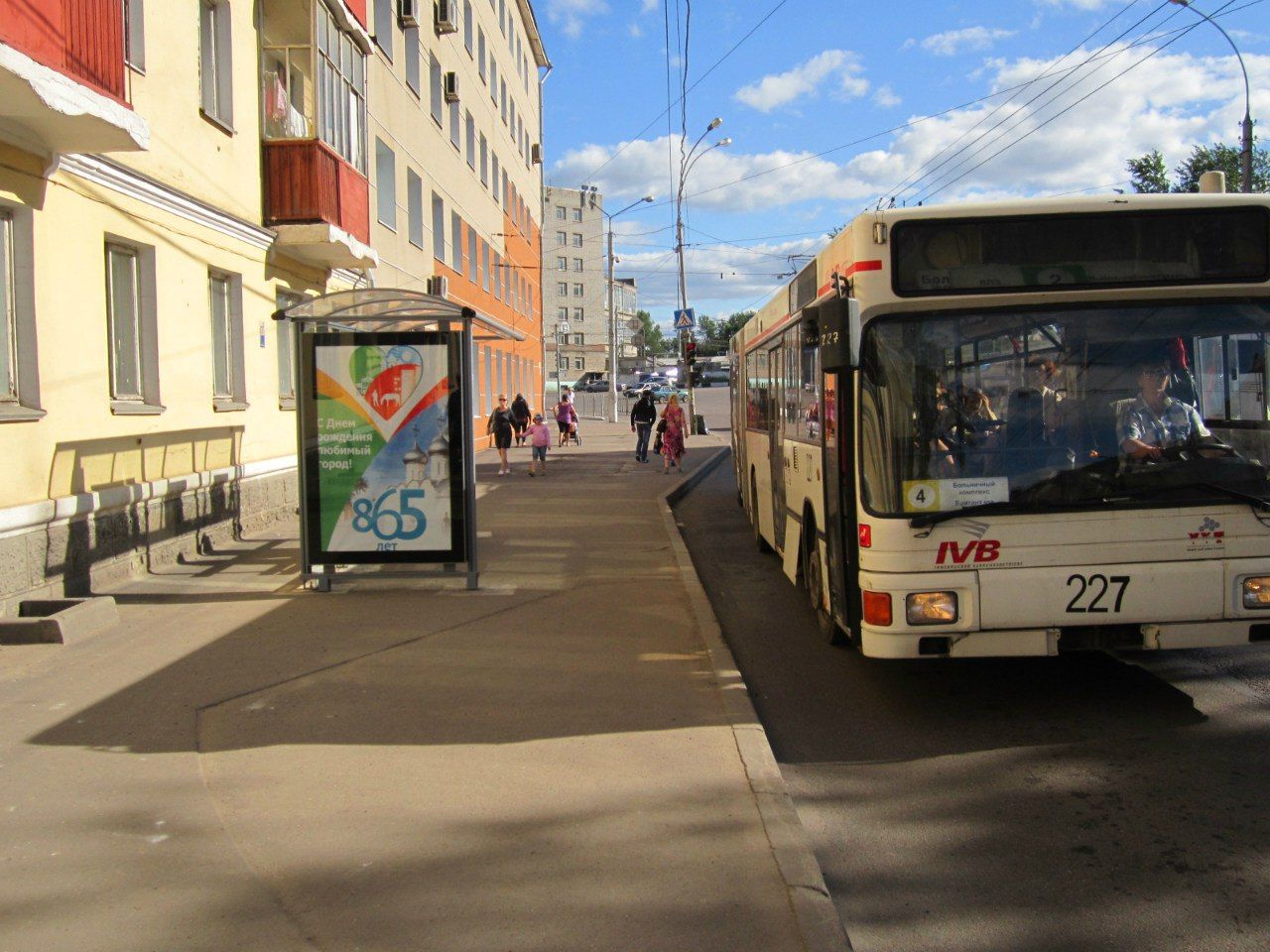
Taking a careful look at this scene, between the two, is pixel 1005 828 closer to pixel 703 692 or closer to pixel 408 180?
pixel 703 692

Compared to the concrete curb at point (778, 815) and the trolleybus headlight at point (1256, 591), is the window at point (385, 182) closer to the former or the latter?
the concrete curb at point (778, 815)

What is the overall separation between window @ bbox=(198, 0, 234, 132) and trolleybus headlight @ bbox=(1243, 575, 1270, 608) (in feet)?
36.6

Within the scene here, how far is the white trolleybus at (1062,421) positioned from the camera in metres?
5.59

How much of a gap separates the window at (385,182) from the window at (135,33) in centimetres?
985

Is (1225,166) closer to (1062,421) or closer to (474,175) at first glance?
Answer: (474,175)

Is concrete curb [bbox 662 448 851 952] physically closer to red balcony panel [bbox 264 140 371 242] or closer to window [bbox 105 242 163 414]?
window [bbox 105 242 163 414]

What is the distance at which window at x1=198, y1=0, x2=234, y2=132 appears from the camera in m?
12.5

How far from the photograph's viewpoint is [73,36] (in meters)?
8.16

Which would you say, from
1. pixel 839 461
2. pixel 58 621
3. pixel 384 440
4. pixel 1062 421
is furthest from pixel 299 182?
pixel 1062 421

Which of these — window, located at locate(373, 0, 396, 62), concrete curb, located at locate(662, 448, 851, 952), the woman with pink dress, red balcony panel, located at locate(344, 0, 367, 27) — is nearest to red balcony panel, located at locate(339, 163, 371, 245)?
red balcony panel, located at locate(344, 0, 367, 27)

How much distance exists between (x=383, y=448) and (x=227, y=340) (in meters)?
4.61

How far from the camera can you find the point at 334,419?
9492mm

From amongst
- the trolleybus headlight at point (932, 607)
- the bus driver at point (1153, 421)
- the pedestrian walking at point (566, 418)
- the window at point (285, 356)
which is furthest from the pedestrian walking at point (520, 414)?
the bus driver at point (1153, 421)

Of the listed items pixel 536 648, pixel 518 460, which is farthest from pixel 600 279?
pixel 536 648
